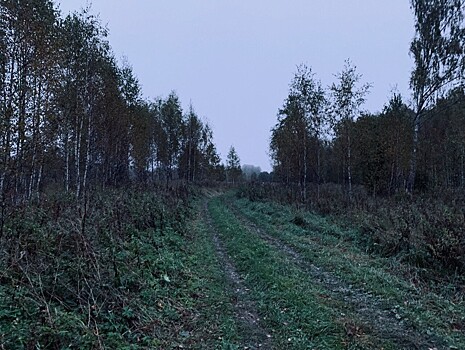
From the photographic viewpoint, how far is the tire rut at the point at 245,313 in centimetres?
507

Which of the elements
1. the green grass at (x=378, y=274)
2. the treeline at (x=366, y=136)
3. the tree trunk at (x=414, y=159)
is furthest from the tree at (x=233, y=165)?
the green grass at (x=378, y=274)

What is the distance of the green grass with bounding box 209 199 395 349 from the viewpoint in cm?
498

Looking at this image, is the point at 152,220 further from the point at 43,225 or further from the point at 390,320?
the point at 390,320

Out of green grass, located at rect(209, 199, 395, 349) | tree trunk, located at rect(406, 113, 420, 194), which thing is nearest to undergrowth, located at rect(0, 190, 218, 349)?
green grass, located at rect(209, 199, 395, 349)

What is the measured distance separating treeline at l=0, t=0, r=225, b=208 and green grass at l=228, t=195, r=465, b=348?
8.39 m

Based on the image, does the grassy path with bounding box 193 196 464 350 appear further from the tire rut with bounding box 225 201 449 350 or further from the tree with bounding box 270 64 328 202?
the tree with bounding box 270 64 328 202

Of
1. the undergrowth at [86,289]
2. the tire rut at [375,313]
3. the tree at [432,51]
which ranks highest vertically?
the tree at [432,51]

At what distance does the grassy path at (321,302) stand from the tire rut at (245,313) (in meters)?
0.02

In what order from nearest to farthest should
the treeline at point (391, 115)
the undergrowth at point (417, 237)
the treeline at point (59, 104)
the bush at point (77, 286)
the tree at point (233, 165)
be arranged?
the bush at point (77, 286)
the undergrowth at point (417, 237)
the treeline at point (59, 104)
the treeline at point (391, 115)
the tree at point (233, 165)

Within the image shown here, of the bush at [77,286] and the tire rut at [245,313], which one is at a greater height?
the bush at [77,286]

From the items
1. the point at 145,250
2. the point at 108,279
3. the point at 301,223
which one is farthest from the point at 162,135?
the point at 108,279

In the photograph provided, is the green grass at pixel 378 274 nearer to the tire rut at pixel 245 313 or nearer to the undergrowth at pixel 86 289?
the tire rut at pixel 245 313

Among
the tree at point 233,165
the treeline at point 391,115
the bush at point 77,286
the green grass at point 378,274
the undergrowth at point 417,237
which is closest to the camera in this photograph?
the bush at point 77,286

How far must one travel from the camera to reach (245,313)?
6.18 metres
